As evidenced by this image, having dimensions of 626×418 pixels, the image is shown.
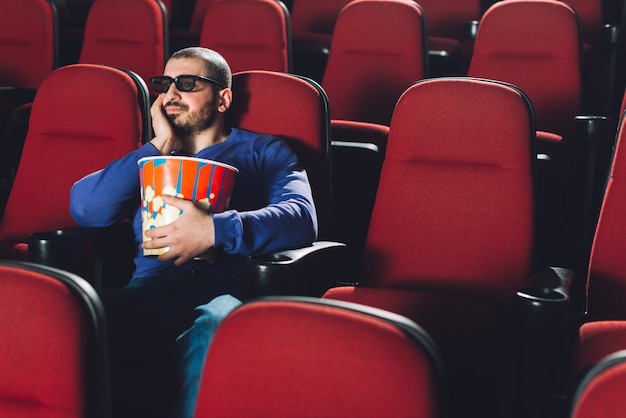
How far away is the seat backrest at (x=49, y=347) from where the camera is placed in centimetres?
75

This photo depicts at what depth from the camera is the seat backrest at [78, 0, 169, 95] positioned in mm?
2674

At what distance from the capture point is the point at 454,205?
139cm

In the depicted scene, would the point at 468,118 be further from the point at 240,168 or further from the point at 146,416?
the point at 146,416

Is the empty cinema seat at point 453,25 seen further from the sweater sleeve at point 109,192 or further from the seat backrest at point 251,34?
the sweater sleeve at point 109,192

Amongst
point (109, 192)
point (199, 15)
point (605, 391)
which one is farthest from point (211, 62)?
point (199, 15)

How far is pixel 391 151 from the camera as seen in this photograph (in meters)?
1.44

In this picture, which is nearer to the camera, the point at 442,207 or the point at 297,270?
the point at 297,270

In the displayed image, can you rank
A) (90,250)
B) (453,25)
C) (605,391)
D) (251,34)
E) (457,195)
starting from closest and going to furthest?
→ (605,391), (457,195), (90,250), (251,34), (453,25)

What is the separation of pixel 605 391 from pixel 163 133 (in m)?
0.98

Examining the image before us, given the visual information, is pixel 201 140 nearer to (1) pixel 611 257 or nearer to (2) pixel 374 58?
(1) pixel 611 257

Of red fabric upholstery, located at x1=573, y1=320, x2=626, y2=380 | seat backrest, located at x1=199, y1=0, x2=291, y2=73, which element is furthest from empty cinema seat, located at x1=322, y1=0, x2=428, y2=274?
red fabric upholstery, located at x1=573, y1=320, x2=626, y2=380

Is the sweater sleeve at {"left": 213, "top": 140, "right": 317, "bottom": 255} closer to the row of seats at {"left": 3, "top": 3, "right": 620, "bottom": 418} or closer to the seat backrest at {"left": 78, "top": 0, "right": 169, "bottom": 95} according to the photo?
the row of seats at {"left": 3, "top": 3, "right": 620, "bottom": 418}

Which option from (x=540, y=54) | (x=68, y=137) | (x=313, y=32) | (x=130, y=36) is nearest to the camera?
(x=68, y=137)

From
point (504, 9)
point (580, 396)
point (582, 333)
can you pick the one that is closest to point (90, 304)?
point (580, 396)
